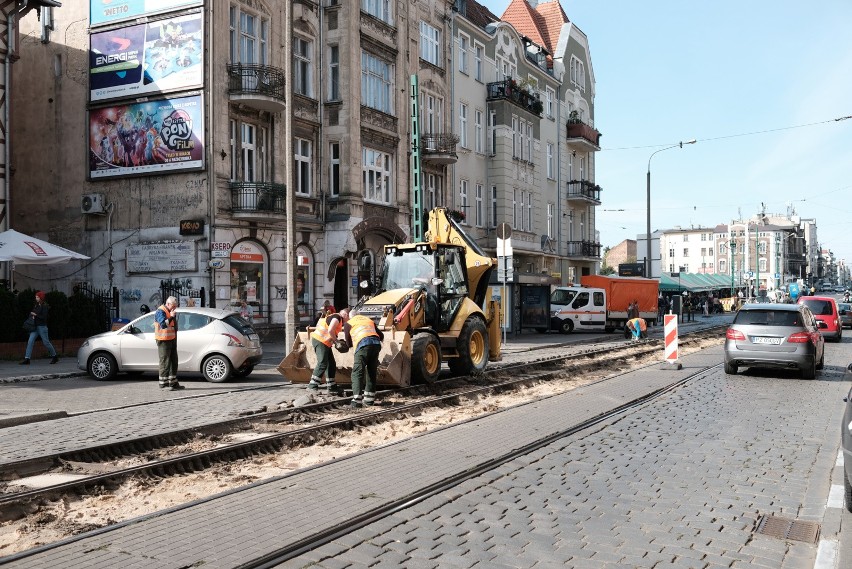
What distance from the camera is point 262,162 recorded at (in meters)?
26.6

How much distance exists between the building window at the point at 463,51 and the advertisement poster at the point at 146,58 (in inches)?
684

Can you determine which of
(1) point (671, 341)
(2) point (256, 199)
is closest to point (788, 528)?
(1) point (671, 341)

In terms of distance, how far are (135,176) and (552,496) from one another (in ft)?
73.2

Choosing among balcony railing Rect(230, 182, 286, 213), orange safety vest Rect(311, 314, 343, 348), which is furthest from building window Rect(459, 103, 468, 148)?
orange safety vest Rect(311, 314, 343, 348)

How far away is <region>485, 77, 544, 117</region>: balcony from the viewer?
1660 inches

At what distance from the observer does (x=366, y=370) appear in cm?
1242

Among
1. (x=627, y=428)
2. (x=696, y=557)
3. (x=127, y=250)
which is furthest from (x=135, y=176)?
(x=696, y=557)

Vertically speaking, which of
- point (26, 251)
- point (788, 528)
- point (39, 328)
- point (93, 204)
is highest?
point (93, 204)

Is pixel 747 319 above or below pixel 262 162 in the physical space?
below

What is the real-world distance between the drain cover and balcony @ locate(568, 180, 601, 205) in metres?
47.8

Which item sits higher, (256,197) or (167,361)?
(256,197)

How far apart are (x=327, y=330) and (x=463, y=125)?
2826 cm

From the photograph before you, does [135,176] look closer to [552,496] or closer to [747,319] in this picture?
[747,319]

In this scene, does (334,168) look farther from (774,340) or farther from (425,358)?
(774,340)
